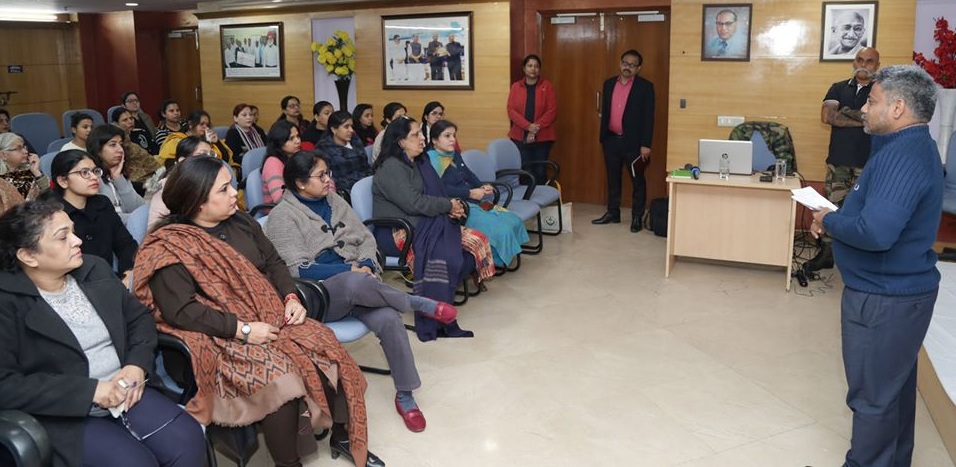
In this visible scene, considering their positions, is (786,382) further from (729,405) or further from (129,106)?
(129,106)

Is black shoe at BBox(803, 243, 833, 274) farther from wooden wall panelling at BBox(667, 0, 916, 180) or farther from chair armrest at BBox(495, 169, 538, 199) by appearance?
chair armrest at BBox(495, 169, 538, 199)

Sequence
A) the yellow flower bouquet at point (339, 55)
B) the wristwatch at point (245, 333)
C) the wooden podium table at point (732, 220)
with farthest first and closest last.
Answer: the yellow flower bouquet at point (339, 55)
the wooden podium table at point (732, 220)
the wristwatch at point (245, 333)

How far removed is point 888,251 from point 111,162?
4103 mm

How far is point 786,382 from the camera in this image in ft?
13.4

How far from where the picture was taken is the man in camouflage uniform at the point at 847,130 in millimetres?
5953

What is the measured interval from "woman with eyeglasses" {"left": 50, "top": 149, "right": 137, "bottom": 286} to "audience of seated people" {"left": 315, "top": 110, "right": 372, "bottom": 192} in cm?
219

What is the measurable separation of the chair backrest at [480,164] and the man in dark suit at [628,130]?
1.75m

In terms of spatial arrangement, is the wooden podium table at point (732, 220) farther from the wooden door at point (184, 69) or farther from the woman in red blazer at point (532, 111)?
the wooden door at point (184, 69)

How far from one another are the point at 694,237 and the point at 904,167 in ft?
11.6

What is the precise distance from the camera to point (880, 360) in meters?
2.76

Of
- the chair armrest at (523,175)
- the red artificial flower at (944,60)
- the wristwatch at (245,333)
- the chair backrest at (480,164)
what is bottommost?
the wristwatch at (245,333)

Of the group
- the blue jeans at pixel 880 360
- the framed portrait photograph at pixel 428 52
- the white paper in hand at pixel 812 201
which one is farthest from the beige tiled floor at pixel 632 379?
the framed portrait photograph at pixel 428 52

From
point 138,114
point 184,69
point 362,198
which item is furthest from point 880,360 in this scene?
point 184,69

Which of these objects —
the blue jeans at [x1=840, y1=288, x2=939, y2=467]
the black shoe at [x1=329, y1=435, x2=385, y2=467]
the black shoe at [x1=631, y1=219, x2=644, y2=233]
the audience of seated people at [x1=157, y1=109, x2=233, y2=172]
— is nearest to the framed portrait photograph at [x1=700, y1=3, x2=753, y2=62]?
the black shoe at [x1=631, y1=219, x2=644, y2=233]
